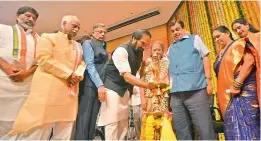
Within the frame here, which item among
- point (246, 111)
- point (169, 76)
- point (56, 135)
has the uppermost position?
point (169, 76)

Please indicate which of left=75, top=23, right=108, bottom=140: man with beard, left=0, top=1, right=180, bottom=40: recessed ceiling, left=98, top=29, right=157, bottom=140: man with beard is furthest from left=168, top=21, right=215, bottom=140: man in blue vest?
left=0, top=1, right=180, bottom=40: recessed ceiling

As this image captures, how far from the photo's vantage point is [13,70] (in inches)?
62.5

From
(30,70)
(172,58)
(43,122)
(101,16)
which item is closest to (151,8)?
(101,16)

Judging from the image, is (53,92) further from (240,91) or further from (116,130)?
(240,91)

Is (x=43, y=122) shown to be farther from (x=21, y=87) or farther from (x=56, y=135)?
(x=21, y=87)

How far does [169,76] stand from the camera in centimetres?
192

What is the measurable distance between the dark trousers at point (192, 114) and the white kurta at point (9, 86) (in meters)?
1.10

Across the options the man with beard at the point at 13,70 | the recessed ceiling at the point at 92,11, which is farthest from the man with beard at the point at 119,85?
the recessed ceiling at the point at 92,11

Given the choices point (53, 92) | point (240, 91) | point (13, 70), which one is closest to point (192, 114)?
point (240, 91)

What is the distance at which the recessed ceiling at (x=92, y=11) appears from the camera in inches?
163

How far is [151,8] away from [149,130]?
336cm

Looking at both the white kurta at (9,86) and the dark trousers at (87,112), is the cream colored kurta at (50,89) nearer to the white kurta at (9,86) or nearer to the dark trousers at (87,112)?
the dark trousers at (87,112)

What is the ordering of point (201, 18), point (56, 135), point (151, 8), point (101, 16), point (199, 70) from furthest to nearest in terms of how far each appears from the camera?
point (101, 16) < point (151, 8) < point (201, 18) < point (199, 70) < point (56, 135)

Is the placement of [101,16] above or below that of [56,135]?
above
